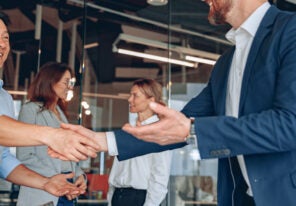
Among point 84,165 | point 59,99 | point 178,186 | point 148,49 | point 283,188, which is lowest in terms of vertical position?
point 178,186

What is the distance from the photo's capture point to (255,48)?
1.61 metres

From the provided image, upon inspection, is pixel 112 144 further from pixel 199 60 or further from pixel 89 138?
pixel 199 60

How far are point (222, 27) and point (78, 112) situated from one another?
2.49 meters

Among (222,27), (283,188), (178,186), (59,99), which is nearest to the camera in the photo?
(283,188)

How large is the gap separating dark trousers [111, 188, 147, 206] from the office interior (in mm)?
2447

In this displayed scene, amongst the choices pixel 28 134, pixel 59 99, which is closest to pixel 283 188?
pixel 28 134

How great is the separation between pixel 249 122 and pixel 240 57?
0.43m

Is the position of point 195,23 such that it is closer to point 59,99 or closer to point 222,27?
point 222,27

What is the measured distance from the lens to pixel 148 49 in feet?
26.2

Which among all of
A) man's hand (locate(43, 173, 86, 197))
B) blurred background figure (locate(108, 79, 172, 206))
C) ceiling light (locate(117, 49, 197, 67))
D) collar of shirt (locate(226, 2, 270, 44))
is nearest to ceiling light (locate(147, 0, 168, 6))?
ceiling light (locate(117, 49, 197, 67))

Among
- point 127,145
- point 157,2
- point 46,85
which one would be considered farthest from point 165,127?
point 157,2

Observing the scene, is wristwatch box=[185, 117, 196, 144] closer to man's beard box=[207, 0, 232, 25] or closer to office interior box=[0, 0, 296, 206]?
man's beard box=[207, 0, 232, 25]

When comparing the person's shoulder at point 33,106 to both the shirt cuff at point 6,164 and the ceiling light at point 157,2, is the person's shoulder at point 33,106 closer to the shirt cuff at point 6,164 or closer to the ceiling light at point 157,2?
the shirt cuff at point 6,164

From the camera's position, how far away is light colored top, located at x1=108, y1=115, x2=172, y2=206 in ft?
11.5
